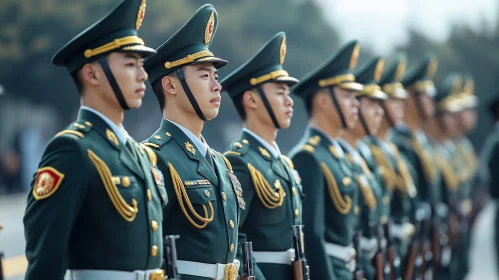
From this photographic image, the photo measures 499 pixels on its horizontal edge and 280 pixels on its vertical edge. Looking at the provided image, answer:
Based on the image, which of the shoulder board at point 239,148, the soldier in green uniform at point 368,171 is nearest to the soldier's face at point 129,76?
the shoulder board at point 239,148

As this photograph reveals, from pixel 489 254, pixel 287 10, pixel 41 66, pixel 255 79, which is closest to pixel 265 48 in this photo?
pixel 255 79

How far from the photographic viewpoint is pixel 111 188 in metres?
4.74

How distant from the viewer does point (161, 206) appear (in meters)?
5.08

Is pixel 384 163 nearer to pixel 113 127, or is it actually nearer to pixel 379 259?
pixel 379 259

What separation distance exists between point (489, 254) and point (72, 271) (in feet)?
43.7

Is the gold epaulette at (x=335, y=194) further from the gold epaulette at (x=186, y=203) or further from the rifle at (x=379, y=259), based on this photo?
the gold epaulette at (x=186, y=203)

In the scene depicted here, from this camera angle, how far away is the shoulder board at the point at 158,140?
18.3 feet

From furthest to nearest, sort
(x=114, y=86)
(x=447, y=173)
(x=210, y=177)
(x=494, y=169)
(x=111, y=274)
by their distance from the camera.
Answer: (x=447, y=173), (x=494, y=169), (x=210, y=177), (x=114, y=86), (x=111, y=274)

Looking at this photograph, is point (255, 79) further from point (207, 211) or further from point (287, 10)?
point (287, 10)

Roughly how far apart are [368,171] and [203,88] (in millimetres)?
3383

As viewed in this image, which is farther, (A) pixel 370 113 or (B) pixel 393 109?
(B) pixel 393 109

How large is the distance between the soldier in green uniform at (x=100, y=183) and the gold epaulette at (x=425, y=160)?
23.9 ft

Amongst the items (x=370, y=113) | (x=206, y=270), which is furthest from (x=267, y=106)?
(x=370, y=113)

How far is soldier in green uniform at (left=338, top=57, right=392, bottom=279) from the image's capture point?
845cm
